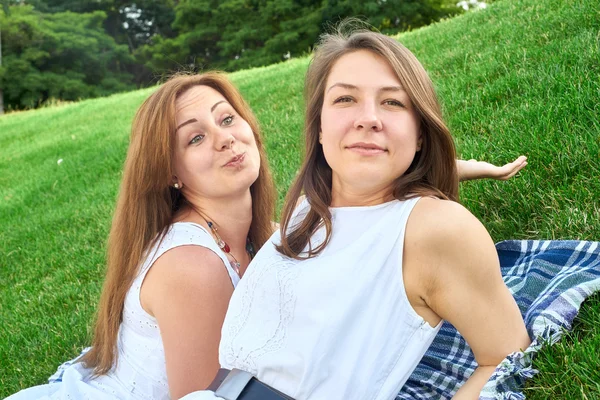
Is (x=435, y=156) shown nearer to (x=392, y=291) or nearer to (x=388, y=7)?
(x=392, y=291)

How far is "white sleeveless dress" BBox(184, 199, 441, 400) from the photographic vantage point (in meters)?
1.87

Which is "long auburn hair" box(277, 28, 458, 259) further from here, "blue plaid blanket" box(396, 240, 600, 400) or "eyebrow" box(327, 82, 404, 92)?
"blue plaid blanket" box(396, 240, 600, 400)

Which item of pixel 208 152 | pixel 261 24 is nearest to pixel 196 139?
pixel 208 152

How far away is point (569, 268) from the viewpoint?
7.41 feet

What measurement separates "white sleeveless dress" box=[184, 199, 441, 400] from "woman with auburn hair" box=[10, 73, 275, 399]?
0.56m

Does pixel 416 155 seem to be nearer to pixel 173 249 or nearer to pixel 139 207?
pixel 173 249

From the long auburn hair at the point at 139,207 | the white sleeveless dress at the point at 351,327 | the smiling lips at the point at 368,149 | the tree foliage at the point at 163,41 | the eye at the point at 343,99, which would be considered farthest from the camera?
the tree foliage at the point at 163,41

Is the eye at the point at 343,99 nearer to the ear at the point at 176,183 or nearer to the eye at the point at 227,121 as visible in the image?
the eye at the point at 227,121

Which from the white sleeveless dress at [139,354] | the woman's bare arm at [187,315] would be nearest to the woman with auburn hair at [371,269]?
the woman's bare arm at [187,315]

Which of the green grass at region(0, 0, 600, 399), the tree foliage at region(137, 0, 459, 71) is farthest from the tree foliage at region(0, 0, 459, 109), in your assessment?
the green grass at region(0, 0, 600, 399)

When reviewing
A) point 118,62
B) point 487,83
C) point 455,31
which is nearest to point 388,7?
point 118,62

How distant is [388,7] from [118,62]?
16.4 meters

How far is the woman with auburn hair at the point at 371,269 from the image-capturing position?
179 cm

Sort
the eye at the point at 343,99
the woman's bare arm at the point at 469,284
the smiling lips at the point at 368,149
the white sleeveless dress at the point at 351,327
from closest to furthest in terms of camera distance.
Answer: the woman's bare arm at the point at 469,284 < the white sleeveless dress at the point at 351,327 < the smiling lips at the point at 368,149 < the eye at the point at 343,99
